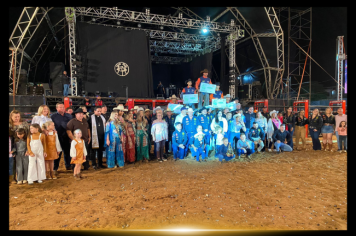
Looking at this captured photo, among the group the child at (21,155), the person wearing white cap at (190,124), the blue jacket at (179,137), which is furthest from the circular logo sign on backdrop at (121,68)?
the child at (21,155)

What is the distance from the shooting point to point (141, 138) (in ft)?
18.0

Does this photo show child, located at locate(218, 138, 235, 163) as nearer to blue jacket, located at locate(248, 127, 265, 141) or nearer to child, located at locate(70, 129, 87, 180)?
blue jacket, located at locate(248, 127, 265, 141)

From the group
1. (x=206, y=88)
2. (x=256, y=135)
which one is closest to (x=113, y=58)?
(x=206, y=88)

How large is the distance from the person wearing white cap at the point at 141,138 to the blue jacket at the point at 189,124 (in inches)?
46.7

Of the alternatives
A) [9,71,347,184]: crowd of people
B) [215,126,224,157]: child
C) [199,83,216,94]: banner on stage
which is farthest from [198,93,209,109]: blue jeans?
[215,126,224,157]: child

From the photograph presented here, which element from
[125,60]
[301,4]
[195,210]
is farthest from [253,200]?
[125,60]

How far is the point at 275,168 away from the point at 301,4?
12.7 feet

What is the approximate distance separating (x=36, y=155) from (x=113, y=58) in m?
9.45

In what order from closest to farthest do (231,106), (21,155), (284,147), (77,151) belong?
(21,155) < (77,151) < (231,106) < (284,147)

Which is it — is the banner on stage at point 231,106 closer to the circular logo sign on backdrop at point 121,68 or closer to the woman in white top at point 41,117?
the woman in white top at point 41,117

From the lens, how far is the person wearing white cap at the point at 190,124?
579 cm

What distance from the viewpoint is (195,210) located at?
9.23 feet

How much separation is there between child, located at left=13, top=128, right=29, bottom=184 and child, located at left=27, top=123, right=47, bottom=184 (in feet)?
0.33

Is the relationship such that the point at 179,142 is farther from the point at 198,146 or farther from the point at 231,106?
the point at 231,106
